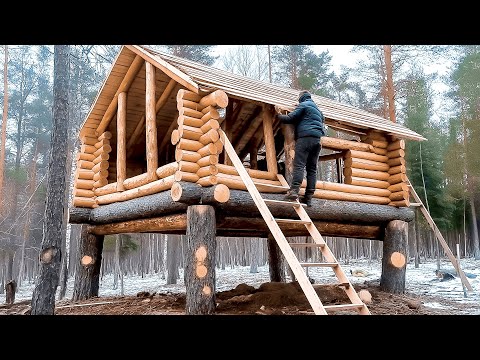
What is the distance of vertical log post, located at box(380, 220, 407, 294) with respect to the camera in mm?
10109

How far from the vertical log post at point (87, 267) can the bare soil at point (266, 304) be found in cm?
47

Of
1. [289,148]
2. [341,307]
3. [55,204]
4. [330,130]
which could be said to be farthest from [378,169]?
[330,130]

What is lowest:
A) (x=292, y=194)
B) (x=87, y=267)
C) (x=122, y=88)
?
(x=87, y=267)

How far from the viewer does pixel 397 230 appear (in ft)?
33.8

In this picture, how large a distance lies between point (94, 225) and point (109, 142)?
226 centimetres

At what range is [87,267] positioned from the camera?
10.8 metres

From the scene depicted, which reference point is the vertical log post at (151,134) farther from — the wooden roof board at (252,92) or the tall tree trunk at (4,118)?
the tall tree trunk at (4,118)

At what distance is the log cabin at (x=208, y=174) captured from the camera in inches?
286

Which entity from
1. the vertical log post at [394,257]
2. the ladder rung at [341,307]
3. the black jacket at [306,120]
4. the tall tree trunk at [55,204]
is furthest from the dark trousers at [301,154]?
the tall tree trunk at [55,204]

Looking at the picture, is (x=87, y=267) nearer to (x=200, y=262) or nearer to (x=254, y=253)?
(x=200, y=262)

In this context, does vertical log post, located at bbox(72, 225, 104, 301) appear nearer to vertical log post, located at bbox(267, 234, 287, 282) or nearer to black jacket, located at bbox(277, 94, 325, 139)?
vertical log post, located at bbox(267, 234, 287, 282)

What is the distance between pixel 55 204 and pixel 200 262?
285cm
